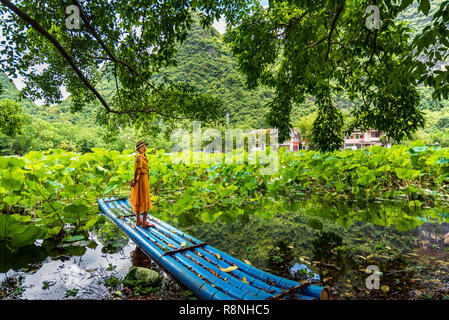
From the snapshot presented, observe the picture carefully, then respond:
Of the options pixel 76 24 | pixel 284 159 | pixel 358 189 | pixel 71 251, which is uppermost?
pixel 76 24

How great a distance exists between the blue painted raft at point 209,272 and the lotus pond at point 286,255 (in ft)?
0.42

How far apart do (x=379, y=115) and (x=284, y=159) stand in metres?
4.37

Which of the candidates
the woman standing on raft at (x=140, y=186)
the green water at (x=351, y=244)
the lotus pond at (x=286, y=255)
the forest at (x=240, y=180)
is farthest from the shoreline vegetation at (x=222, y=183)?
the woman standing on raft at (x=140, y=186)

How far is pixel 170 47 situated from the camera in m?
3.70

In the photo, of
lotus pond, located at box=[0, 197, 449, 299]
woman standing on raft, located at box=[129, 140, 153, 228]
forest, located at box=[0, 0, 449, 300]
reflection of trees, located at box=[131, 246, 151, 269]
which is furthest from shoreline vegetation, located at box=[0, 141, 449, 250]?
reflection of trees, located at box=[131, 246, 151, 269]

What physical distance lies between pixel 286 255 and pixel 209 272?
3.44 ft

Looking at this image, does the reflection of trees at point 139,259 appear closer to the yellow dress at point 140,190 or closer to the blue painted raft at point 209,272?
the blue painted raft at point 209,272

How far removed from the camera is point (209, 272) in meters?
2.07

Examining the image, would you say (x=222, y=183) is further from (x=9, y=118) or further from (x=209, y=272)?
(x=9, y=118)

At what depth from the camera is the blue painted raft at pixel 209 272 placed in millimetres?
1685

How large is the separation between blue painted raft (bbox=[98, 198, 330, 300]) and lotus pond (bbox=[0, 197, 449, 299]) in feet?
0.42

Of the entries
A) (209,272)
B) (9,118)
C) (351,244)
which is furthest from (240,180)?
(9,118)
